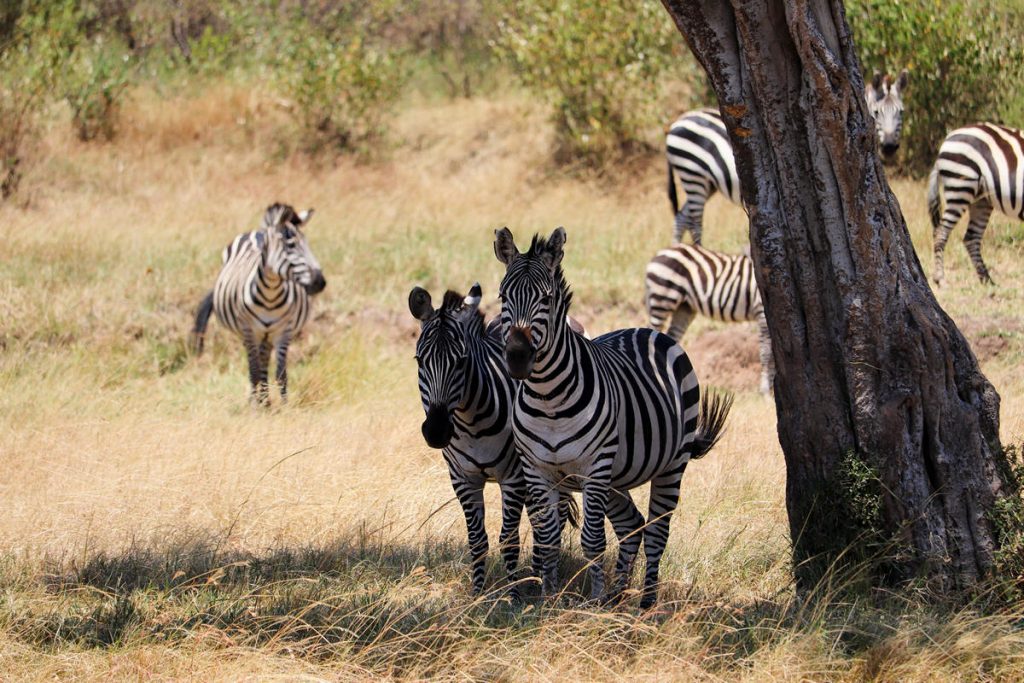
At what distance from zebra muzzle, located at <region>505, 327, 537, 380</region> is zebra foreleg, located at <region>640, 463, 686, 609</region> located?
1306mm

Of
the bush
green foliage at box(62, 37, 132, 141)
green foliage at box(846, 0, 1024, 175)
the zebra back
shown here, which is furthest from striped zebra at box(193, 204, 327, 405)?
green foliage at box(62, 37, 132, 141)

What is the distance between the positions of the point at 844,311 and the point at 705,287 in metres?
5.62

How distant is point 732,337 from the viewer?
1170 cm

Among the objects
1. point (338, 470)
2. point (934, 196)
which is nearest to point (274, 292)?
point (338, 470)

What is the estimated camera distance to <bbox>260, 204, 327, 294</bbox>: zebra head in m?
10.7

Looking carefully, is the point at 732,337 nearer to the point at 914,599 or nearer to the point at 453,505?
the point at 453,505

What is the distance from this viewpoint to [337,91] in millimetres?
19531

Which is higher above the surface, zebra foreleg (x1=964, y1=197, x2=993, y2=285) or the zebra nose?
zebra foreleg (x1=964, y1=197, x2=993, y2=285)

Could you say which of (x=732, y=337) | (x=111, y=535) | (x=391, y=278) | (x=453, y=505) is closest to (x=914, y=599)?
(x=453, y=505)

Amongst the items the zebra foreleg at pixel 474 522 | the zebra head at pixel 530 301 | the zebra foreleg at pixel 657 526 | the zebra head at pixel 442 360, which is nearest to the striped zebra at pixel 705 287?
the zebra foreleg at pixel 657 526

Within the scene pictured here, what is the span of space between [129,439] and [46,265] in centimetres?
562

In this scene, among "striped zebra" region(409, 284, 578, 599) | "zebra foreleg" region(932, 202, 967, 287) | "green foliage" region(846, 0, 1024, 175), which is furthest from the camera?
"green foliage" region(846, 0, 1024, 175)

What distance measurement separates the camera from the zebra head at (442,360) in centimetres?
520

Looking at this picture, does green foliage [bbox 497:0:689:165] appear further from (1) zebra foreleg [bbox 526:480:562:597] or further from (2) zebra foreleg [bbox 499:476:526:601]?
(1) zebra foreleg [bbox 526:480:562:597]
